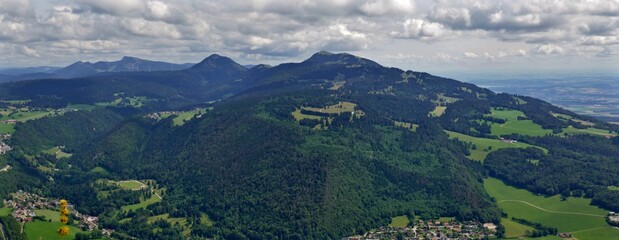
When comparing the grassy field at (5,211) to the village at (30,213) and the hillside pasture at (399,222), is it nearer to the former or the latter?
the village at (30,213)

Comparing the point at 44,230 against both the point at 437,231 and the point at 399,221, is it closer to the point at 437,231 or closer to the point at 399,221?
the point at 399,221

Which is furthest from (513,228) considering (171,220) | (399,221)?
(171,220)

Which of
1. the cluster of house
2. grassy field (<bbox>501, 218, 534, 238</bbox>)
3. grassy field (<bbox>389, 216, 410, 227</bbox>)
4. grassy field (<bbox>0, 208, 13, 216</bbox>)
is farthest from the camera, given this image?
grassy field (<bbox>389, 216, 410, 227</bbox>)

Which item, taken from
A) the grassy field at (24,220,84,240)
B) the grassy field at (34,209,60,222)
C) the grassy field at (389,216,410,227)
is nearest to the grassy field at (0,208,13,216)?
the grassy field at (34,209,60,222)

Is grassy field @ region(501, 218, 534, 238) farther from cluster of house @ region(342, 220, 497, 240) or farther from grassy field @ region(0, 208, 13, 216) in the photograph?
grassy field @ region(0, 208, 13, 216)

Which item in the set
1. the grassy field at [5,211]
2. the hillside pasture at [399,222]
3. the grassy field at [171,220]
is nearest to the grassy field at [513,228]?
the hillside pasture at [399,222]
